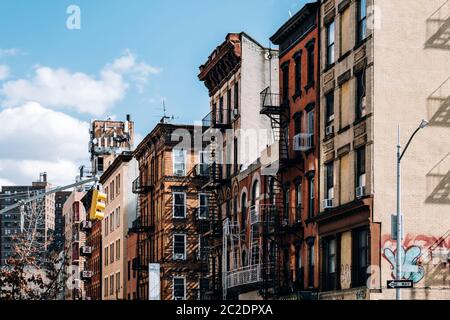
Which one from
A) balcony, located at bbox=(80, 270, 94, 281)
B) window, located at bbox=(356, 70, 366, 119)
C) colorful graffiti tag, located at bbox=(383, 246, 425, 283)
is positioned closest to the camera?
colorful graffiti tag, located at bbox=(383, 246, 425, 283)

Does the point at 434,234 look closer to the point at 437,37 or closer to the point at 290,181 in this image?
the point at 437,37

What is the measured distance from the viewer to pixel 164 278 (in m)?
84.2

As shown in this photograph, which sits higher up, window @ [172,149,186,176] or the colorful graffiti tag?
window @ [172,149,186,176]

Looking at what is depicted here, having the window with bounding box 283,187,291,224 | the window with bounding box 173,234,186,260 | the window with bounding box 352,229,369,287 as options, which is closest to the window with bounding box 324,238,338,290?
the window with bounding box 352,229,369,287

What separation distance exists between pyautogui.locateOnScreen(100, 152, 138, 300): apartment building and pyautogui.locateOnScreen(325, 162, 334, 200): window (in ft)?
178

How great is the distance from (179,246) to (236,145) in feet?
66.3

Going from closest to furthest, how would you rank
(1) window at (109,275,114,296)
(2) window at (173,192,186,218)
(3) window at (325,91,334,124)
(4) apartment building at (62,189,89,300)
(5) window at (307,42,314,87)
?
(3) window at (325,91,334,124) < (5) window at (307,42,314,87) < (2) window at (173,192,186,218) < (1) window at (109,275,114,296) < (4) apartment building at (62,189,89,300)

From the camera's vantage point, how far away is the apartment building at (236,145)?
61.3 meters

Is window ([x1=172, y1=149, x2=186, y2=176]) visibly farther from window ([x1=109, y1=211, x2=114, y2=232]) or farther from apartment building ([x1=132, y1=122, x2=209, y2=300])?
window ([x1=109, y1=211, x2=114, y2=232])

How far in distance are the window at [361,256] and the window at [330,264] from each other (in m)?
2.83

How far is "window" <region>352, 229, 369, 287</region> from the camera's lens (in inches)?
1629

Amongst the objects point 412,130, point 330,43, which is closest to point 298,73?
point 330,43

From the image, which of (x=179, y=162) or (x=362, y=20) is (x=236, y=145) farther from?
(x=362, y=20)
